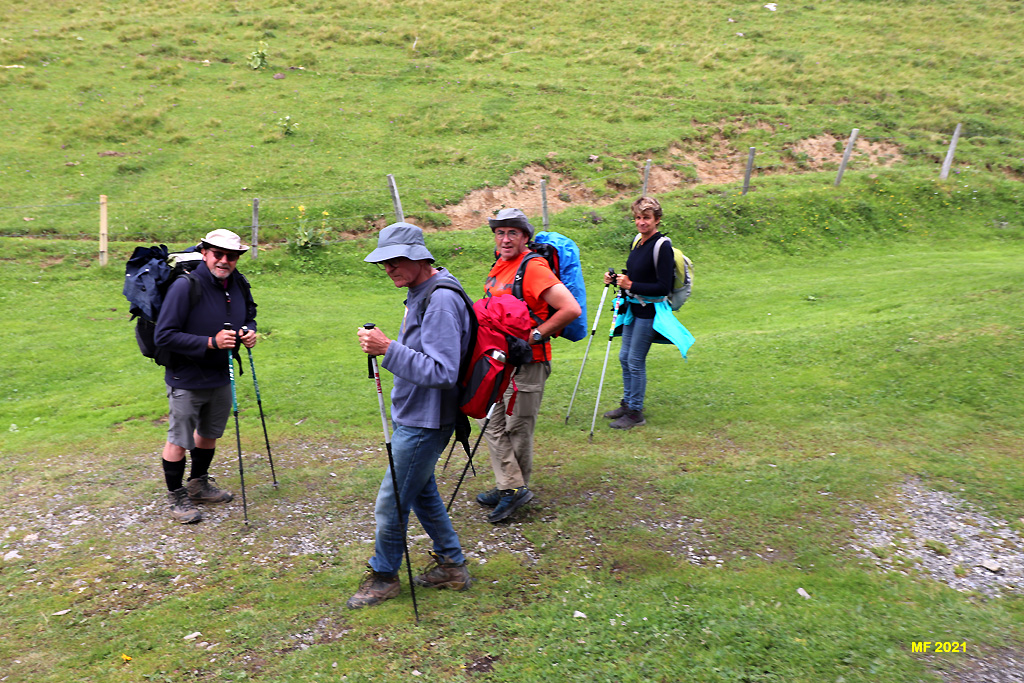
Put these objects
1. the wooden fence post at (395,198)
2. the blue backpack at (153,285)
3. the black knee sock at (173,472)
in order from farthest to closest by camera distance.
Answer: the wooden fence post at (395,198)
the black knee sock at (173,472)
the blue backpack at (153,285)

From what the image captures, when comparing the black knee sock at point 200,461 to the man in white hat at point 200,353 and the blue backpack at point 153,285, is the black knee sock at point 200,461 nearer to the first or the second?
the man in white hat at point 200,353

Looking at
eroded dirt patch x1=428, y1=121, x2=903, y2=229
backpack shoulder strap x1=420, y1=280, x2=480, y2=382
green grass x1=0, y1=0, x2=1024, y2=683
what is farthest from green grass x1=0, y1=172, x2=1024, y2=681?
eroded dirt patch x1=428, y1=121, x2=903, y2=229

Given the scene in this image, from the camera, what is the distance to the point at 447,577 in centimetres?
515

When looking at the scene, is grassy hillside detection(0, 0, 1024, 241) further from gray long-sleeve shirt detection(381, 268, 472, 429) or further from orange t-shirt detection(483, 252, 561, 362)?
gray long-sleeve shirt detection(381, 268, 472, 429)

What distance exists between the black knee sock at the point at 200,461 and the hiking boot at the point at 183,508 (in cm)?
18

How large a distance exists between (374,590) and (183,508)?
2548 millimetres

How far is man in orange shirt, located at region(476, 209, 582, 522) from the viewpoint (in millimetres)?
5895

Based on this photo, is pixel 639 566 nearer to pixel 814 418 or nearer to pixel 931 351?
pixel 814 418

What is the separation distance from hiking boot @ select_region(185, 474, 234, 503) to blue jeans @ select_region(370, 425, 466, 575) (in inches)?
98.6

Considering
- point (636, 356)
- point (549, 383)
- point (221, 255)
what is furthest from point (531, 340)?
point (549, 383)

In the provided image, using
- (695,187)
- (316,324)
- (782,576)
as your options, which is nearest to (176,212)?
(316,324)

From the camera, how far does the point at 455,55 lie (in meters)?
32.0

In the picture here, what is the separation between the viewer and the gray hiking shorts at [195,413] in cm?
626

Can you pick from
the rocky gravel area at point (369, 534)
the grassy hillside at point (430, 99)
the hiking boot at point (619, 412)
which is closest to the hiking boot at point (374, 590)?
the rocky gravel area at point (369, 534)
